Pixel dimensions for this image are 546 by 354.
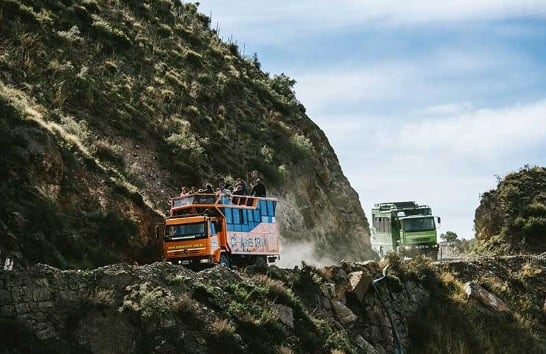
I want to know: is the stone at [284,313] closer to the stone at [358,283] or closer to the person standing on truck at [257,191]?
the stone at [358,283]

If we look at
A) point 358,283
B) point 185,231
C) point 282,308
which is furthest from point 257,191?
point 282,308

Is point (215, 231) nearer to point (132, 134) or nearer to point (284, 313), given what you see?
point (284, 313)

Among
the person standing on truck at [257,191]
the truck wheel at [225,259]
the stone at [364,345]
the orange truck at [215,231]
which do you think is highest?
the person standing on truck at [257,191]

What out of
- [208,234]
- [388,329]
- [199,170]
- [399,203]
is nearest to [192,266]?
[208,234]

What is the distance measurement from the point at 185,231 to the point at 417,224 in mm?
21969

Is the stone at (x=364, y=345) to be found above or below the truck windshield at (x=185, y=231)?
below

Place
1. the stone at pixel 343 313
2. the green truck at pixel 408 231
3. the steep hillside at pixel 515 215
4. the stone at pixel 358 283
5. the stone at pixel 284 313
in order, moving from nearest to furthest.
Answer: the stone at pixel 284 313, the stone at pixel 343 313, the stone at pixel 358 283, the green truck at pixel 408 231, the steep hillside at pixel 515 215

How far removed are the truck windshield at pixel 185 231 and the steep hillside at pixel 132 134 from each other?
184 cm

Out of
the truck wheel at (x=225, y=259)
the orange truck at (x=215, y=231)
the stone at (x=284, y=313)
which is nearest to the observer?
the stone at (x=284, y=313)

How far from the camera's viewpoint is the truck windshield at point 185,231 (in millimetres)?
27158

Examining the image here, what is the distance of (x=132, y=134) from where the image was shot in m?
38.4

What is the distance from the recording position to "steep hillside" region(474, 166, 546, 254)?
155 feet

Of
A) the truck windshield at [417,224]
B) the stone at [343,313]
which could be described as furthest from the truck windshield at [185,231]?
the truck windshield at [417,224]

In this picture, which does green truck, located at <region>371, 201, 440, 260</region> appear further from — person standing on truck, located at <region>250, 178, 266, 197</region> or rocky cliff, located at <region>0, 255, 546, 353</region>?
person standing on truck, located at <region>250, 178, 266, 197</region>
